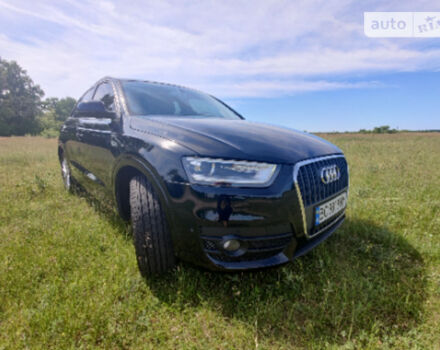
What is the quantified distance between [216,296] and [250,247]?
49 centimetres

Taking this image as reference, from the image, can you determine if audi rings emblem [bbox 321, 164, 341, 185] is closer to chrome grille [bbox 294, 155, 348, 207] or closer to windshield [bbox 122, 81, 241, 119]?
chrome grille [bbox 294, 155, 348, 207]

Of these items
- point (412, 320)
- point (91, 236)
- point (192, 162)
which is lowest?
point (412, 320)

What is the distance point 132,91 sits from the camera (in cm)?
243

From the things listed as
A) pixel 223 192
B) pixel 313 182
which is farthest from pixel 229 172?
pixel 313 182

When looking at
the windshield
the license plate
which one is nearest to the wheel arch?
the windshield

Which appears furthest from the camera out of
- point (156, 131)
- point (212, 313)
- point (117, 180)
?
point (117, 180)

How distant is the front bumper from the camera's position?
1.38 m

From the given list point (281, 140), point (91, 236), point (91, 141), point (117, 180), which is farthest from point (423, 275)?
point (91, 141)

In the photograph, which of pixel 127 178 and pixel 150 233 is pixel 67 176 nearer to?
pixel 127 178

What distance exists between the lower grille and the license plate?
11.4 inches

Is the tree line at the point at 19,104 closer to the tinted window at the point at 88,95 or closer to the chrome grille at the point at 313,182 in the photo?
the tinted window at the point at 88,95

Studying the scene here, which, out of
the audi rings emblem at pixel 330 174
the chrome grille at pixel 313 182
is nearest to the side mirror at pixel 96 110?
the chrome grille at pixel 313 182

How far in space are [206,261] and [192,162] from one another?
0.60 m

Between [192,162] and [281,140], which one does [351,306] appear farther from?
[192,162]
